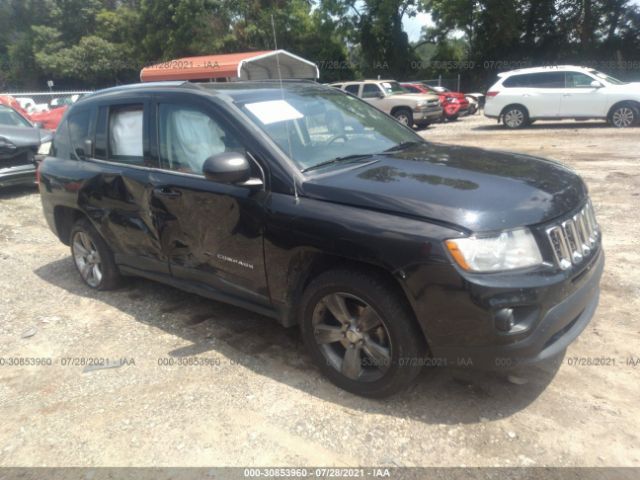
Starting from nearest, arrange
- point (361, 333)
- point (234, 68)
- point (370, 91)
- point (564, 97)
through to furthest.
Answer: point (361, 333) < point (564, 97) < point (370, 91) < point (234, 68)

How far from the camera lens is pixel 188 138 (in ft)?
12.0

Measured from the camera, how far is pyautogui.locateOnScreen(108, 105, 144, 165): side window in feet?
13.0

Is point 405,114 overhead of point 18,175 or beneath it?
overhead

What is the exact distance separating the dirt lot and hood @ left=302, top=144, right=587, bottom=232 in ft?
3.55

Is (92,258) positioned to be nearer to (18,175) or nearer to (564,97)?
(18,175)

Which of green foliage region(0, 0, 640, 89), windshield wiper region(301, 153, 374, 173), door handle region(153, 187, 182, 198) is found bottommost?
door handle region(153, 187, 182, 198)

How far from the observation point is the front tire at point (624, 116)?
44.9 ft

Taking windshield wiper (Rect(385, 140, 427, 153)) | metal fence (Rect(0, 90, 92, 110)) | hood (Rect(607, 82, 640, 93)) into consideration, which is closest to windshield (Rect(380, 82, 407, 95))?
hood (Rect(607, 82, 640, 93))

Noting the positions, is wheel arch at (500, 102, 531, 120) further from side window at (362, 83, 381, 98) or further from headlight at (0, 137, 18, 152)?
headlight at (0, 137, 18, 152)

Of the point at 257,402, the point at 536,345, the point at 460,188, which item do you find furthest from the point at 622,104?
the point at 257,402

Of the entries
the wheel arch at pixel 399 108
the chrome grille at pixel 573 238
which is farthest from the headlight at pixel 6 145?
the wheel arch at pixel 399 108

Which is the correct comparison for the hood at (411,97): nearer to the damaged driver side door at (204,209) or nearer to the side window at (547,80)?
the side window at (547,80)

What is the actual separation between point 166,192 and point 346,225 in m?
1.58

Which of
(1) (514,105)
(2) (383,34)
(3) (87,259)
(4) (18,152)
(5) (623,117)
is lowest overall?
(3) (87,259)
